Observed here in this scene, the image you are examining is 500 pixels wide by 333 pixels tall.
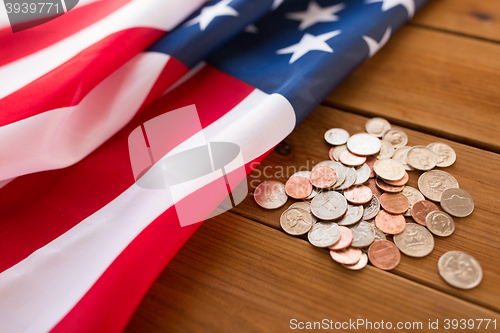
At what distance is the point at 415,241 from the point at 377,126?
1.04 feet

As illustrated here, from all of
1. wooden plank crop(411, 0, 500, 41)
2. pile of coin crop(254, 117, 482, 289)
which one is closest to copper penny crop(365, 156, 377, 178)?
pile of coin crop(254, 117, 482, 289)

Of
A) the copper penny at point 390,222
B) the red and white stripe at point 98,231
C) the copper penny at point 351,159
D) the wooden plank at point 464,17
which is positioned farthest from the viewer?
the wooden plank at point 464,17

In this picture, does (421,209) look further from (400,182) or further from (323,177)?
(323,177)

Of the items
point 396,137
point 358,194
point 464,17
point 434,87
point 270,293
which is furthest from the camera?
point 464,17

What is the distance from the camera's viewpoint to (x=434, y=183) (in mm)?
760

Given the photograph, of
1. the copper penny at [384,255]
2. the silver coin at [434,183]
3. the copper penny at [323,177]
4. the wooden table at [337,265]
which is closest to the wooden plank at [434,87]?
the wooden table at [337,265]

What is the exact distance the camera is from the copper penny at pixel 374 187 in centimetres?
75

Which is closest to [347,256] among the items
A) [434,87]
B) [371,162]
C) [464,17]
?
[371,162]

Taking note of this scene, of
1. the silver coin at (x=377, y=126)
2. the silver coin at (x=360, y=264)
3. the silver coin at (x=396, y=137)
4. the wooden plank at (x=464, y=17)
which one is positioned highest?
the wooden plank at (x=464, y=17)

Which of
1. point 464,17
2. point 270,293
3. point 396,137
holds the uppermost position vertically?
point 464,17

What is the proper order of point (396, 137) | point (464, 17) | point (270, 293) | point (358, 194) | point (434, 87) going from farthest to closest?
point (464, 17) → point (434, 87) → point (396, 137) → point (358, 194) → point (270, 293)

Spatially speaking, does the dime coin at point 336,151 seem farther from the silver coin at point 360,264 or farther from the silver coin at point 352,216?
the silver coin at point 360,264

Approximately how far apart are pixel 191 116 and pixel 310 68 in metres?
0.32

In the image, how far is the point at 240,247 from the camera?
70 centimetres
